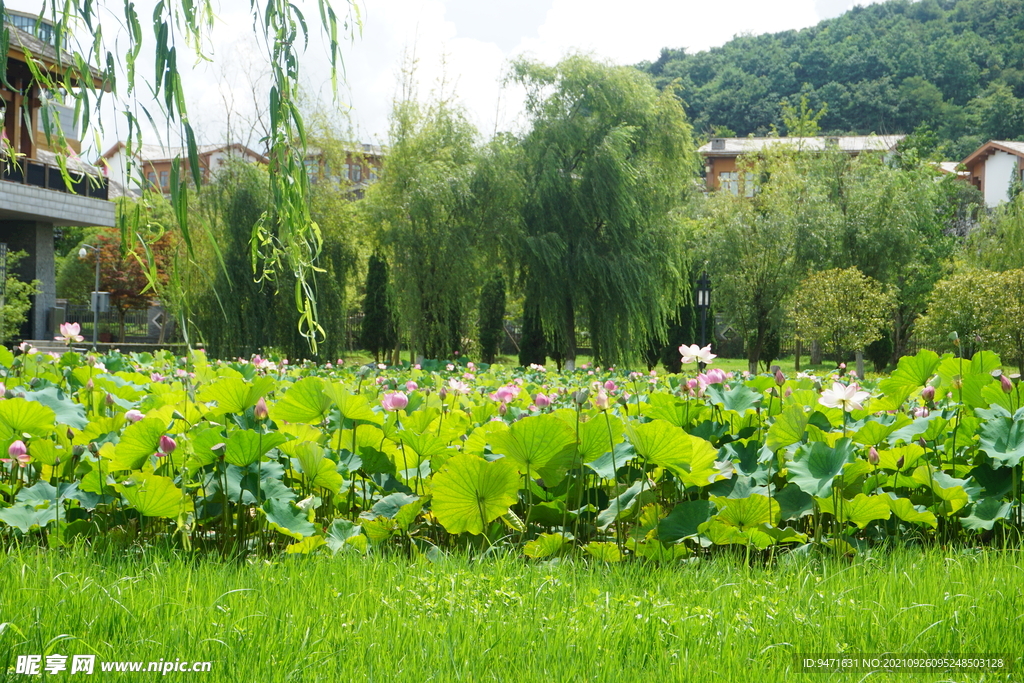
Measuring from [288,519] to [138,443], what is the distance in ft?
1.73

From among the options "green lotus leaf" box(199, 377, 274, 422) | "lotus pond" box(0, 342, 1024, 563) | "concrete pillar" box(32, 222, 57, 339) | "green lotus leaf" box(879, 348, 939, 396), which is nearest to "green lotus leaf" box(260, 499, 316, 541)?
"lotus pond" box(0, 342, 1024, 563)

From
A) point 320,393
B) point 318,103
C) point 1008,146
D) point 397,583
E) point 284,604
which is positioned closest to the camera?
point 284,604

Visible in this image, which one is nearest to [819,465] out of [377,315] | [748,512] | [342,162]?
[748,512]

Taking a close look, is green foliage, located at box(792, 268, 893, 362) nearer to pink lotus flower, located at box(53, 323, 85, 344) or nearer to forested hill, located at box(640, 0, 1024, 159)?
pink lotus flower, located at box(53, 323, 85, 344)

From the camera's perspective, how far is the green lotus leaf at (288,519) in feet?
7.44

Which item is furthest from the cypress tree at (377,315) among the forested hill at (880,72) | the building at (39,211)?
the forested hill at (880,72)

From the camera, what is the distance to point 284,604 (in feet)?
6.15

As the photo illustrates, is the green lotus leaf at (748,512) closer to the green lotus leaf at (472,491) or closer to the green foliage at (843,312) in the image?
the green lotus leaf at (472,491)

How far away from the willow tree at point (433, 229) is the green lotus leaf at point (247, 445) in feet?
41.7

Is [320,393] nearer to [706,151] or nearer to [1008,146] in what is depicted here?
[1008,146]

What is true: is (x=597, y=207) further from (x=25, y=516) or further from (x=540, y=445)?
(x=25, y=516)

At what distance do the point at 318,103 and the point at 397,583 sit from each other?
1885cm

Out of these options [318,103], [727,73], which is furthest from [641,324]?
[727,73]

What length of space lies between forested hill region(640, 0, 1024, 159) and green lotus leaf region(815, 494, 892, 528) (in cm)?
4987
